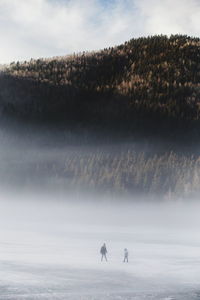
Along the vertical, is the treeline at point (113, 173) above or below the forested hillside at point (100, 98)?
below

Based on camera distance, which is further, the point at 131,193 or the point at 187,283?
the point at 131,193

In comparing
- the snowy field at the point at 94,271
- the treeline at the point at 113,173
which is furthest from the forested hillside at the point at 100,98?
the snowy field at the point at 94,271

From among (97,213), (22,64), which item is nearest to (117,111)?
(22,64)

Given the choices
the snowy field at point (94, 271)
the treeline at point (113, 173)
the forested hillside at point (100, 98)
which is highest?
the forested hillside at point (100, 98)

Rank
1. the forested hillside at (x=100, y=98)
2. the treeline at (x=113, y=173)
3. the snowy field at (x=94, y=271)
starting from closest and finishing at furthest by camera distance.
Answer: the snowy field at (x=94, y=271)
the treeline at (x=113, y=173)
the forested hillside at (x=100, y=98)

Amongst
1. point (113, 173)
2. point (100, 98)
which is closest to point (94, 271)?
point (113, 173)

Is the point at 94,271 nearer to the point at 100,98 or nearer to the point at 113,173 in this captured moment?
the point at 113,173

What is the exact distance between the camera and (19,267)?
4891 centimetres

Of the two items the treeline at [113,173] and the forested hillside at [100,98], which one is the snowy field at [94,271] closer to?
the treeline at [113,173]

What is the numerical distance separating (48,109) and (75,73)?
22.8 meters

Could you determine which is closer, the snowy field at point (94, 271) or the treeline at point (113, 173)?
the snowy field at point (94, 271)

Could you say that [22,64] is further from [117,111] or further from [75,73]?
[117,111]

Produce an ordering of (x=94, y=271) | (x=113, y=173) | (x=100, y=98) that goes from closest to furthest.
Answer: (x=94, y=271), (x=113, y=173), (x=100, y=98)

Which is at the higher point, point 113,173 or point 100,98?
point 100,98
